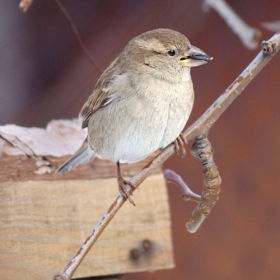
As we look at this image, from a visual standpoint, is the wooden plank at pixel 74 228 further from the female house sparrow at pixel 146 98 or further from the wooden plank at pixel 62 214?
the female house sparrow at pixel 146 98

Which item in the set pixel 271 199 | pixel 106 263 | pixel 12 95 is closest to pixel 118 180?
pixel 106 263

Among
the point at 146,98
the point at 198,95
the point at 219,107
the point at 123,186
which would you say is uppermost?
the point at 219,107

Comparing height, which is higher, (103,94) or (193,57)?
(193,57)

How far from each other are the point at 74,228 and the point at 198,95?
56.0 inches

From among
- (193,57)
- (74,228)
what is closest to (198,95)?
(193,57)

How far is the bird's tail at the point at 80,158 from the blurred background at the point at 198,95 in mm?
854

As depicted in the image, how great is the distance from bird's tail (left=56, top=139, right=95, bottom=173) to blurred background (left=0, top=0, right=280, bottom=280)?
854 millimetres

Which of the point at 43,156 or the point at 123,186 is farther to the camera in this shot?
the point at 43,156

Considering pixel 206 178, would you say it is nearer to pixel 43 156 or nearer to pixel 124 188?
pixel 124 188

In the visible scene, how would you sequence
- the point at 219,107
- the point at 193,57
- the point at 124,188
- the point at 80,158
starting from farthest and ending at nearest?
the point at 80,158
the point at 193,57
the point at 124,188
the point at 219,107

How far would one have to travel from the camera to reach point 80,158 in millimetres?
2232

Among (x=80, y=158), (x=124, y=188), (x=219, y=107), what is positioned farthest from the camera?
(x=80, y=158)

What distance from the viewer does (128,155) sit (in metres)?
2.15

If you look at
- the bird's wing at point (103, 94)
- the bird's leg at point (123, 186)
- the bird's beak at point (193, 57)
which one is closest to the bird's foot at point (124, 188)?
the bird's leg at point (123, 186)
